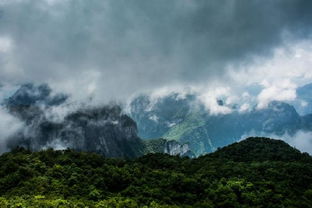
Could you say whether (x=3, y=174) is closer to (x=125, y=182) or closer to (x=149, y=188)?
(x=125, y=182)

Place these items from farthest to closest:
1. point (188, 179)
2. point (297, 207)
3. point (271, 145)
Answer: point (271, 145) → point (188, 179) → point (297, 207)

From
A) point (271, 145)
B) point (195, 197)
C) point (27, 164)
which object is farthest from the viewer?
point (271, 145)

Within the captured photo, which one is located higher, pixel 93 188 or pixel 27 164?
pixel 27 164

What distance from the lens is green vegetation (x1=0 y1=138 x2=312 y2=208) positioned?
54.1 metres

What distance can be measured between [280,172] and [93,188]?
47.4 metres

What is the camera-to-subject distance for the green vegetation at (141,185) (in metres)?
54.1

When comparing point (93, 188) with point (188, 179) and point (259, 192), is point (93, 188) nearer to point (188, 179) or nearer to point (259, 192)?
point (188, 179)

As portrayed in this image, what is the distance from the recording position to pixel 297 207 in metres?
57.0

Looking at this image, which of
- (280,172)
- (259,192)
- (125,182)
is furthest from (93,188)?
(280,172)

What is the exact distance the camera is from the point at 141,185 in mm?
66312

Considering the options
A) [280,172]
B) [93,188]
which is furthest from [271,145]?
[93,188]

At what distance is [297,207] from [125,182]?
35033mm

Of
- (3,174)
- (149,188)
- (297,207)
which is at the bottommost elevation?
(297,207)

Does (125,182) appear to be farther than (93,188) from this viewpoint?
Yes
